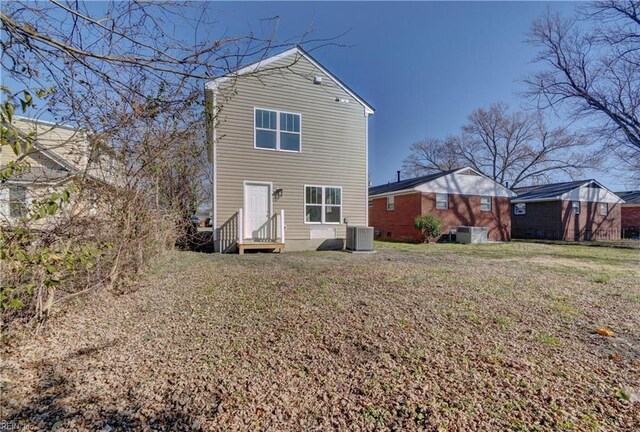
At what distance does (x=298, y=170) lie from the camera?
11336 millimetres

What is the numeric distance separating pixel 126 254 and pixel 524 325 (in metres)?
5.74

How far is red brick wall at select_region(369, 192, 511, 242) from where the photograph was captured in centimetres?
1689

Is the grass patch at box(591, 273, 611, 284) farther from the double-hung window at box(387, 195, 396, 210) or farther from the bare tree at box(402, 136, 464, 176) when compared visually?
the bare tree at box(402, 136, 464, 176)

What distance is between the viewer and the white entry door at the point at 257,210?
35.2 feet

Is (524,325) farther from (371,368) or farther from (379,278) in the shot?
(379,278)

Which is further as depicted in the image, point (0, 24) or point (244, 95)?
point (244, 95)

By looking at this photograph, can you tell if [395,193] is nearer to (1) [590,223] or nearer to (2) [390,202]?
(2) [390,202]

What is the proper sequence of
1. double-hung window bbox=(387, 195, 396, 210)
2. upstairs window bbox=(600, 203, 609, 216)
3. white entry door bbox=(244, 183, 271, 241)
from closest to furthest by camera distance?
white entry door bbox=(244, 183, 271, 241) < double-hung window bbox=(387, 195, 396, 210) < upstairs window bbox=(600, 203, 609, 216)

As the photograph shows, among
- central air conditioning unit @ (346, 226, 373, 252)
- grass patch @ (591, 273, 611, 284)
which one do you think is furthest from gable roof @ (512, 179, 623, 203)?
central air conditioning unit @ (346, 226, 373, 252)

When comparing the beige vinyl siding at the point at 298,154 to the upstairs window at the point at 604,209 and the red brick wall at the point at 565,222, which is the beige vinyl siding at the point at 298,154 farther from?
the upstairs window at the point at 604,209

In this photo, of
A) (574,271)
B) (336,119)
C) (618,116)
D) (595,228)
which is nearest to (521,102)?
(618,116)

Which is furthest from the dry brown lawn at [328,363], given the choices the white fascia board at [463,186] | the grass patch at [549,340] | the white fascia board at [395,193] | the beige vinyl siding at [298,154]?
the white fascia board at [395,193]

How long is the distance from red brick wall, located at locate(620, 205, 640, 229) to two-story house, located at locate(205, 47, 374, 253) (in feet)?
97.6

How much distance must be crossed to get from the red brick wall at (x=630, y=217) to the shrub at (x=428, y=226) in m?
23.6
